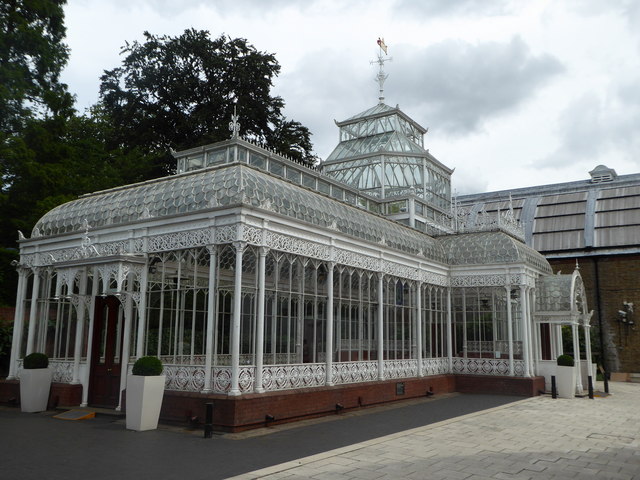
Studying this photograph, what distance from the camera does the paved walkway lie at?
767 cm

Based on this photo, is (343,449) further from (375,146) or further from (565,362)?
(375,146)

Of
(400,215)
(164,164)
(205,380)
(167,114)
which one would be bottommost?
(205,380)

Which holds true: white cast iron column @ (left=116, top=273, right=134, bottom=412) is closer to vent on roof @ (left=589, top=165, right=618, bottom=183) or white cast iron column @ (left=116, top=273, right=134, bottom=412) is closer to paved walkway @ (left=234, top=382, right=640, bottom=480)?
paved walkway @ (left=234, top=382, right=640, bottom=480)

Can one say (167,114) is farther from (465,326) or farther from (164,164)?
(465,326)

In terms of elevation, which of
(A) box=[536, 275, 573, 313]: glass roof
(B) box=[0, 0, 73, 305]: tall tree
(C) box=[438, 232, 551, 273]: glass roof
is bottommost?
(A) box=[536, 275, 573, 313]: glass roof

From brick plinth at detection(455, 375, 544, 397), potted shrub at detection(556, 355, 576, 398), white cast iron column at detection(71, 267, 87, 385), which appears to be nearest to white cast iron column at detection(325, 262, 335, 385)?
white cast iron column at detection(71, 267, 87, 385)

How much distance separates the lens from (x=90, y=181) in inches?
938

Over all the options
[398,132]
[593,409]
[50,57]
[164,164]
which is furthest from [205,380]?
[164,164]

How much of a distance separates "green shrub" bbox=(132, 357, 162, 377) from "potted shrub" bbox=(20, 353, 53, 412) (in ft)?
11.9

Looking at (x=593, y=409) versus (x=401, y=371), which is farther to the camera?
(x=401, y=371)

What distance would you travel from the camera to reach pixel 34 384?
12961mm

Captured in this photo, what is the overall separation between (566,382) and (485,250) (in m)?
5.44

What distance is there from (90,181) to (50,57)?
667 centimetres

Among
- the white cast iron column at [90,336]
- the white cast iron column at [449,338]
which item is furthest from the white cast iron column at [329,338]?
the white cast iron column at [449,338]
